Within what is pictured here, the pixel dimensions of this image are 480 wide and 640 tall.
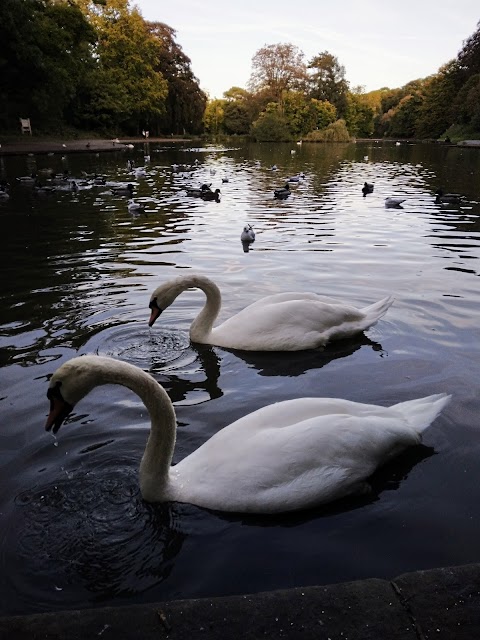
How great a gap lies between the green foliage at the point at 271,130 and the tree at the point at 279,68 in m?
18.7

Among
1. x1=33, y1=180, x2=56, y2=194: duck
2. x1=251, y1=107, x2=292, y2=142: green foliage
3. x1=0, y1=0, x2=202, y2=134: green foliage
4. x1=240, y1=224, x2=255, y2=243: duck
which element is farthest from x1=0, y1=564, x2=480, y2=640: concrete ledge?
x1=251, y1=107, x2=292, y2=142: green foliage

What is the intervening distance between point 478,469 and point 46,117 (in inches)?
2138

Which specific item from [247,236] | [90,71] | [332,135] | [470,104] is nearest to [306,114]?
[332,135]

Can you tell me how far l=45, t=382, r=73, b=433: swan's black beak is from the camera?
10.6ft

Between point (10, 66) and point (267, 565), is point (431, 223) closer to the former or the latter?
point (267, 565)

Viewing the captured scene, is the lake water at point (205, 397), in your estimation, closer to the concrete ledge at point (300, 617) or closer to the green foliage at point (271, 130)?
the concrete ledge at point (300, 617)

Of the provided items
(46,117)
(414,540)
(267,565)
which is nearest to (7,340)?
(267,565)

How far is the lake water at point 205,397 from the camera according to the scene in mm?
3160

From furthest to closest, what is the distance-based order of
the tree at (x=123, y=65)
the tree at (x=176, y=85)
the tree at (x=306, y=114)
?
1. the tree at (x=306, y=114)
2. the tree at (x=176, y=85)
3. the tree at (x=123, y=65)

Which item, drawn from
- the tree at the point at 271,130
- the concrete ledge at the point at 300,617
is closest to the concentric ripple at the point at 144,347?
the concrete ledge at the point at 300,617

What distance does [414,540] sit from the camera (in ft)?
10.9

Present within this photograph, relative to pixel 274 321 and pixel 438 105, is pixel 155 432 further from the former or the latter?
pixel 438 105

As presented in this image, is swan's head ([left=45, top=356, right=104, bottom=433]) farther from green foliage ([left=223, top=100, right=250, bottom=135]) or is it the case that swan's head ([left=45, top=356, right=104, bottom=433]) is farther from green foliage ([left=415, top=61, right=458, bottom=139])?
green foliage ([left=223, top=100, right=250, bottom=135])

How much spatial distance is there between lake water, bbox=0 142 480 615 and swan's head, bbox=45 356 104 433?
709 mm
